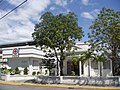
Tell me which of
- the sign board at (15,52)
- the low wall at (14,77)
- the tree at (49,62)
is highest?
the sign board at (15,52)

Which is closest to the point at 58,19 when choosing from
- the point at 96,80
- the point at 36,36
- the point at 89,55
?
the point at 36,36

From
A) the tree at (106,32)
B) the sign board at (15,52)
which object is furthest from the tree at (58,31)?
the sign board at (15,52)

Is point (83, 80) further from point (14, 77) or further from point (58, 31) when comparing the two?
point (14, 77)

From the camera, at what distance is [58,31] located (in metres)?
25.6

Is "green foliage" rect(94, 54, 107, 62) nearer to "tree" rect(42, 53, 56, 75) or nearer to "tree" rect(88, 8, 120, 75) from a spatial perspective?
"tree" rect(88, 8, 120, 75)

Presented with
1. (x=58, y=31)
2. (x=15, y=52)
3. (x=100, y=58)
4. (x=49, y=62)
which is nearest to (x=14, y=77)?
(x=49, y=62)

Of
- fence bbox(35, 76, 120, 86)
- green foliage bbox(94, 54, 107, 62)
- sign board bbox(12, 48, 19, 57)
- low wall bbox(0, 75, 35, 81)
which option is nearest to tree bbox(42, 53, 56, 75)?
fence bbox(35, 76, 120, 86)

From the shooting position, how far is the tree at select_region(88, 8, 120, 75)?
75.2 ft

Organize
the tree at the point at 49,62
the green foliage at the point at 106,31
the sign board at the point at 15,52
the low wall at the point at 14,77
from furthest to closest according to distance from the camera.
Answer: the sign board at the point at 15,52 < the low wall at the point at 14,77 < the tree at the point at 49,62 < the green foliage at the point at 106,31

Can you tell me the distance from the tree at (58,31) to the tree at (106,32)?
302cm

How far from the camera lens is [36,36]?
27562 mm

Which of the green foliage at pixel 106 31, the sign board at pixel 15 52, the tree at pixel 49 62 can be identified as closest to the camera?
the green foliage at pixel 106 31

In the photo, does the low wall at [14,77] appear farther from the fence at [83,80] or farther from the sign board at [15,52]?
the sign board at [15,52]

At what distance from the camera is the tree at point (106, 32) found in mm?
22906
